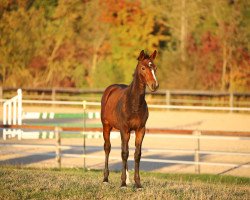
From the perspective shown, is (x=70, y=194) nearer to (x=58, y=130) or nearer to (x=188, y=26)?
(x=58, y=130)

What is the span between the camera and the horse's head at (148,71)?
9562mm

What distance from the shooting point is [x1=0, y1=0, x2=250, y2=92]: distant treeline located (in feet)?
114

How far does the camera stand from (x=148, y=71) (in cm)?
975

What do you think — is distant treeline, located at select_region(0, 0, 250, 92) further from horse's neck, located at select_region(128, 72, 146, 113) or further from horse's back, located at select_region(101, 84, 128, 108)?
horse's neck, located at select_region(128, 72, 146, 113)

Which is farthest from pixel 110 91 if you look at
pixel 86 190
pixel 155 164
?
pixel 155 164

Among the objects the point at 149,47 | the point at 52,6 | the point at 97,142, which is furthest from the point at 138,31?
the point at 97,142

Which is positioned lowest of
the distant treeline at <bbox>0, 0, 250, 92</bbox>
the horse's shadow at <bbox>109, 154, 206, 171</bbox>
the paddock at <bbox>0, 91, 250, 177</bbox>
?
the horse's shadow at <bbox>109, 154, 206, 171</bbox>

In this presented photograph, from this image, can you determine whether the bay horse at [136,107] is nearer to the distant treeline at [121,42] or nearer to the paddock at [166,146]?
the paddock at [166,146]

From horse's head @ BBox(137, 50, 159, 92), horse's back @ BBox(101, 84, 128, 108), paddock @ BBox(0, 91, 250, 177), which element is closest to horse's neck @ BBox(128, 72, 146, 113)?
horse's head @ BBox(137, 50, 159, 92)

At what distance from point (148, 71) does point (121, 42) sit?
29.6 metres

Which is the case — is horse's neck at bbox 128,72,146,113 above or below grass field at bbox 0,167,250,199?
above

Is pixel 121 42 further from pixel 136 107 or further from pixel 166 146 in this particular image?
pixel 136 107

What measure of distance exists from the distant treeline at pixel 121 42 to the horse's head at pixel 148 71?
24.6 metres

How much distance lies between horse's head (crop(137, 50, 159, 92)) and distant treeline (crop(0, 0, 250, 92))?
2461 centimetres
